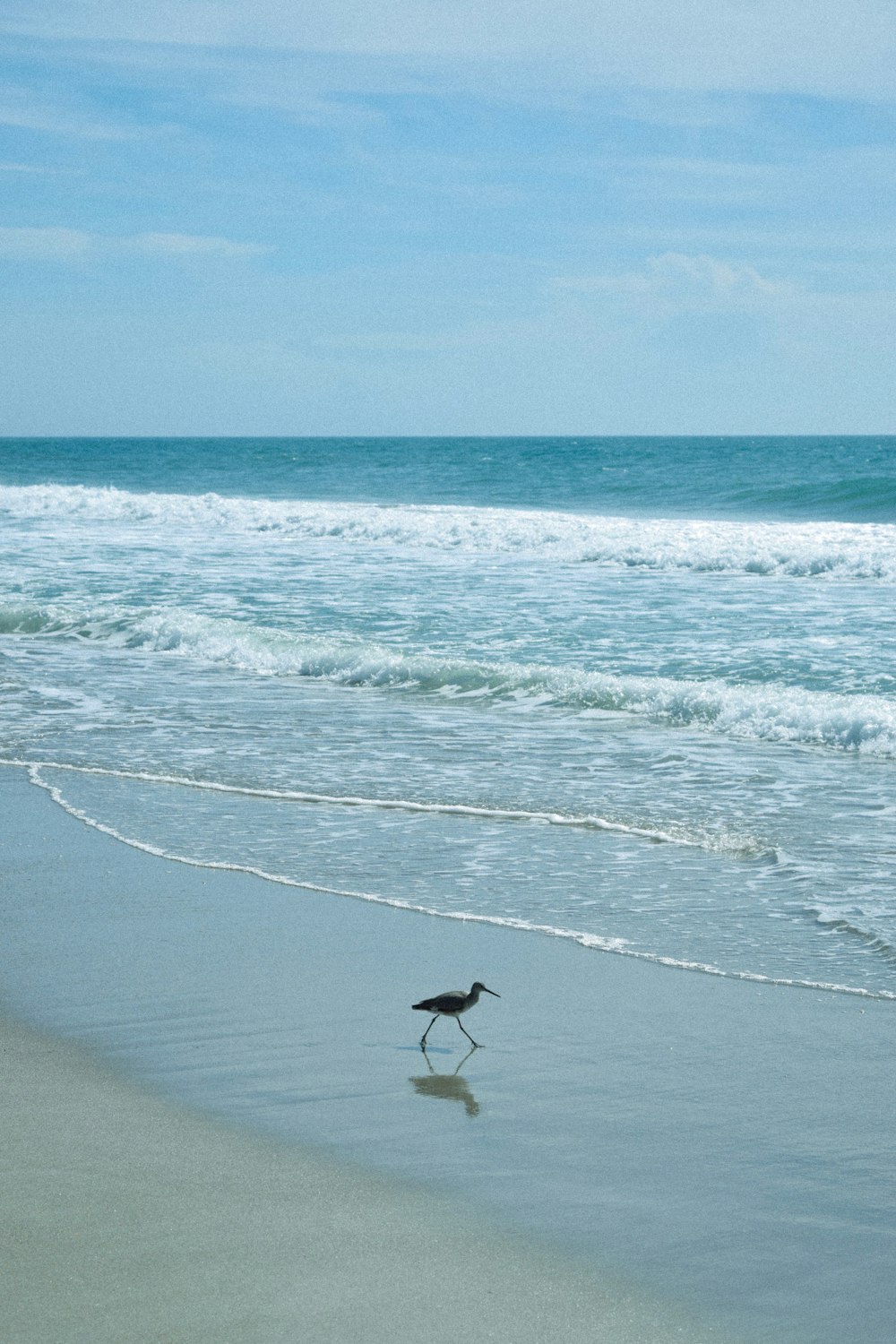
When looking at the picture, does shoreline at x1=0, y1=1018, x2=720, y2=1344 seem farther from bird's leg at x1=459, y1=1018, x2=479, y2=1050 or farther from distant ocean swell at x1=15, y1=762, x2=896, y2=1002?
distant ocean swell at x1=15, y1=762, x2=896, y2=1002

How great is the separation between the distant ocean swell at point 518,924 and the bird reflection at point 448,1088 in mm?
1435

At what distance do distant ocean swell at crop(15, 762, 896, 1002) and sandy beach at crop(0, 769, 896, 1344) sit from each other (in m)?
0.10

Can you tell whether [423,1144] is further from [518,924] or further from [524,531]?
[524,531]

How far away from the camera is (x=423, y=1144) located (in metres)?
4.29

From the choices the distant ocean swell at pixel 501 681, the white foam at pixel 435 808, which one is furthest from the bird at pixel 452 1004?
the distant ocean swell at pixel 501 681

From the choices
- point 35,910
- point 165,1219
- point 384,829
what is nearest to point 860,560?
point 384,829

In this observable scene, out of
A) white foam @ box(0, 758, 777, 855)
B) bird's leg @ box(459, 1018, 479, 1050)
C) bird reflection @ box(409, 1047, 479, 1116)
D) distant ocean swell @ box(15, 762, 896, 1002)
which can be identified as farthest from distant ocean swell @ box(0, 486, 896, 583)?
bird reflection @ box(409, 1047, 479, 1116)

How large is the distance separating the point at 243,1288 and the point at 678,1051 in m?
2.05

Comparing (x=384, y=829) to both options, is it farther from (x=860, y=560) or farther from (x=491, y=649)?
Result: (x=860, y=560)

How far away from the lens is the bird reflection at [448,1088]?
4.60 m

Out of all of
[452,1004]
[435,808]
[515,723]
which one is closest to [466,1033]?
[452,1004]

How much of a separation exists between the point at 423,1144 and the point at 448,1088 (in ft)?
1.44

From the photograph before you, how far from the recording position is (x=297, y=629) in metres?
17.0

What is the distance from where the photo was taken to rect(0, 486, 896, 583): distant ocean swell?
76.4 ft
